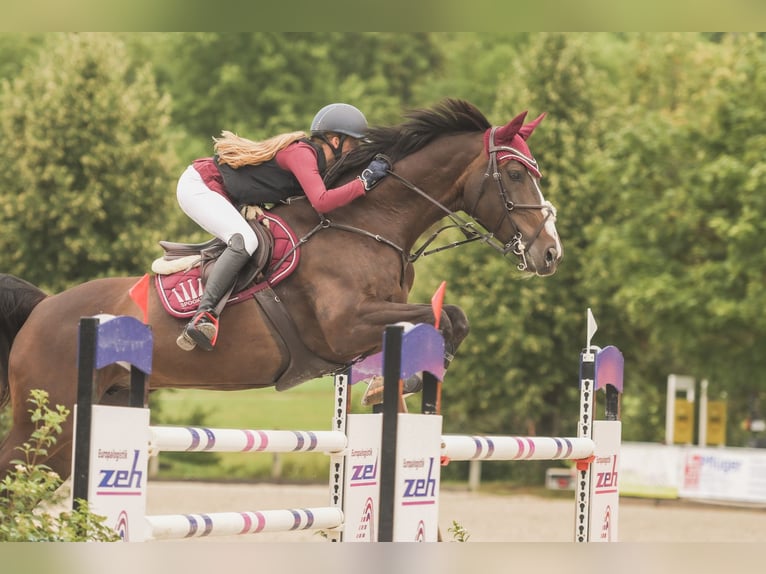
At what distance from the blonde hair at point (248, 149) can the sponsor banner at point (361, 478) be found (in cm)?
137

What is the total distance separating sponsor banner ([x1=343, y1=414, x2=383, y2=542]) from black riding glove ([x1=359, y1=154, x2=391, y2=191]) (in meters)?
1.17

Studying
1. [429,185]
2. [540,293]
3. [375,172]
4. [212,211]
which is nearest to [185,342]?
[212,211]

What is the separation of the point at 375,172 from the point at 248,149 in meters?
0.65

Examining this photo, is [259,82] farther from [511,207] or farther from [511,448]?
[511,448]

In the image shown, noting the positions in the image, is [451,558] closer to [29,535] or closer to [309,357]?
[29,535]

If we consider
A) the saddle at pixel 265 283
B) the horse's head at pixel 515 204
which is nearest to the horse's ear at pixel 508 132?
the horse's head at pixel 515 204

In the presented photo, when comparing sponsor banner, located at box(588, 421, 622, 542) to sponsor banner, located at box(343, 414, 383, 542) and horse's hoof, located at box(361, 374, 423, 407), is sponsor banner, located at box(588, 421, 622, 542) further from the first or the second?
sponsor banner, located at box(343, 414, 383, 542)

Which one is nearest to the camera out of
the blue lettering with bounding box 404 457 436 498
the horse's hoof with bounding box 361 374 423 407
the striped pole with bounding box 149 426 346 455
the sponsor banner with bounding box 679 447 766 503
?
the striped pole with bounding box 149 426 346 455

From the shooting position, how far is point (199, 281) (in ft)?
19.3

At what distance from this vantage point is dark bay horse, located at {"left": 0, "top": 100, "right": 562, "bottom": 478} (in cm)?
580

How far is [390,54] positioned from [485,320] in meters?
16.1

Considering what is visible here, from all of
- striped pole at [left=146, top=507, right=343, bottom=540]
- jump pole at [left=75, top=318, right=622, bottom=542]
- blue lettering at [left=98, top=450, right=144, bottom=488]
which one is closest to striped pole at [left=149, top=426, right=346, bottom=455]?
jump pole at [left=75, top=318, right=622, bottom=542]

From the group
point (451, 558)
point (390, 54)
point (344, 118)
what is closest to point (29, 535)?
point (451, 558)

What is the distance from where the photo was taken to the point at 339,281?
19.2 feet
